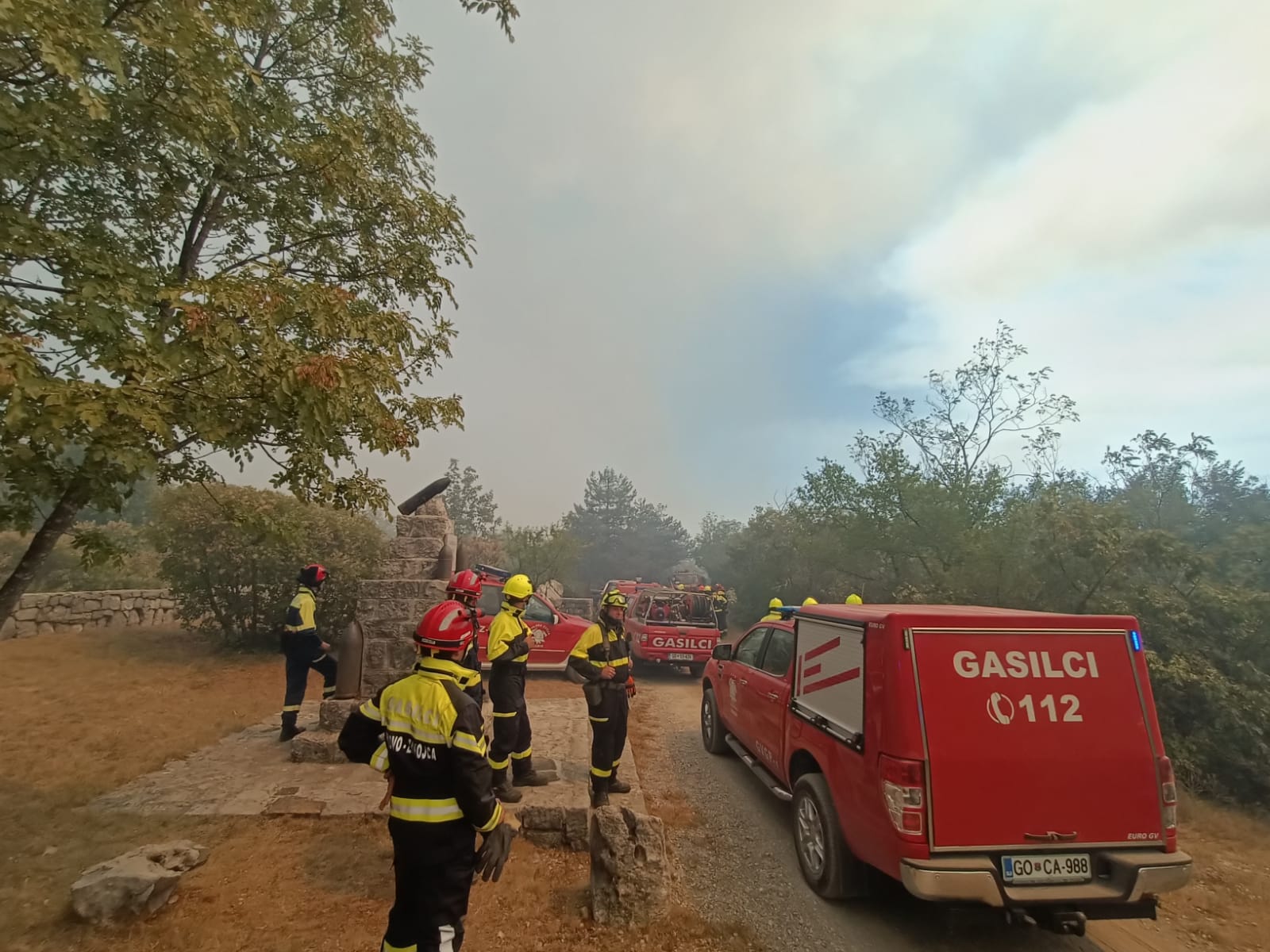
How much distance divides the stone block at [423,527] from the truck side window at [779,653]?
4056 mm

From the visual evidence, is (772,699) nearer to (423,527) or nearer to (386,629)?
(386,629)

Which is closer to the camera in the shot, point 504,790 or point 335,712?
point 504,790

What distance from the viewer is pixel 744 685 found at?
21.2 feet

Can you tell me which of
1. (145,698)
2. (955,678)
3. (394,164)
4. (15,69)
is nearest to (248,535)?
(145,698)

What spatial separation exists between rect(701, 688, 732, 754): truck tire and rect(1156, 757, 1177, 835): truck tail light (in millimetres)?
4341

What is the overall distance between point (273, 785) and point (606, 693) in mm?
3158

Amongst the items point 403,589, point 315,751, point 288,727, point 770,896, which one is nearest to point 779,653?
point 770,896

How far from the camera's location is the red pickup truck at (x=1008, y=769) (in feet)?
11.1

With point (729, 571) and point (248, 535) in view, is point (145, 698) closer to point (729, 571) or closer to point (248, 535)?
point (248, 535)

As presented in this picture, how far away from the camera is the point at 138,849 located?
3.88m

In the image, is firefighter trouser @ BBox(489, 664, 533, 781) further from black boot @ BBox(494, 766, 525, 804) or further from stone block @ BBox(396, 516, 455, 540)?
stone block @ BBox(396, 516, 455, 540)

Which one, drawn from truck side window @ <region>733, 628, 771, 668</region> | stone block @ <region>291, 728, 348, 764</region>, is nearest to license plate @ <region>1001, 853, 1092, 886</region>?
truck side window @ <region>733, 628, 771, 668</region>

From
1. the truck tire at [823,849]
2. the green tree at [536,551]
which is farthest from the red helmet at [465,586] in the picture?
the green tree at [536,551]

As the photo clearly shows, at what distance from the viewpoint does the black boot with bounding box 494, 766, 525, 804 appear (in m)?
5.07
